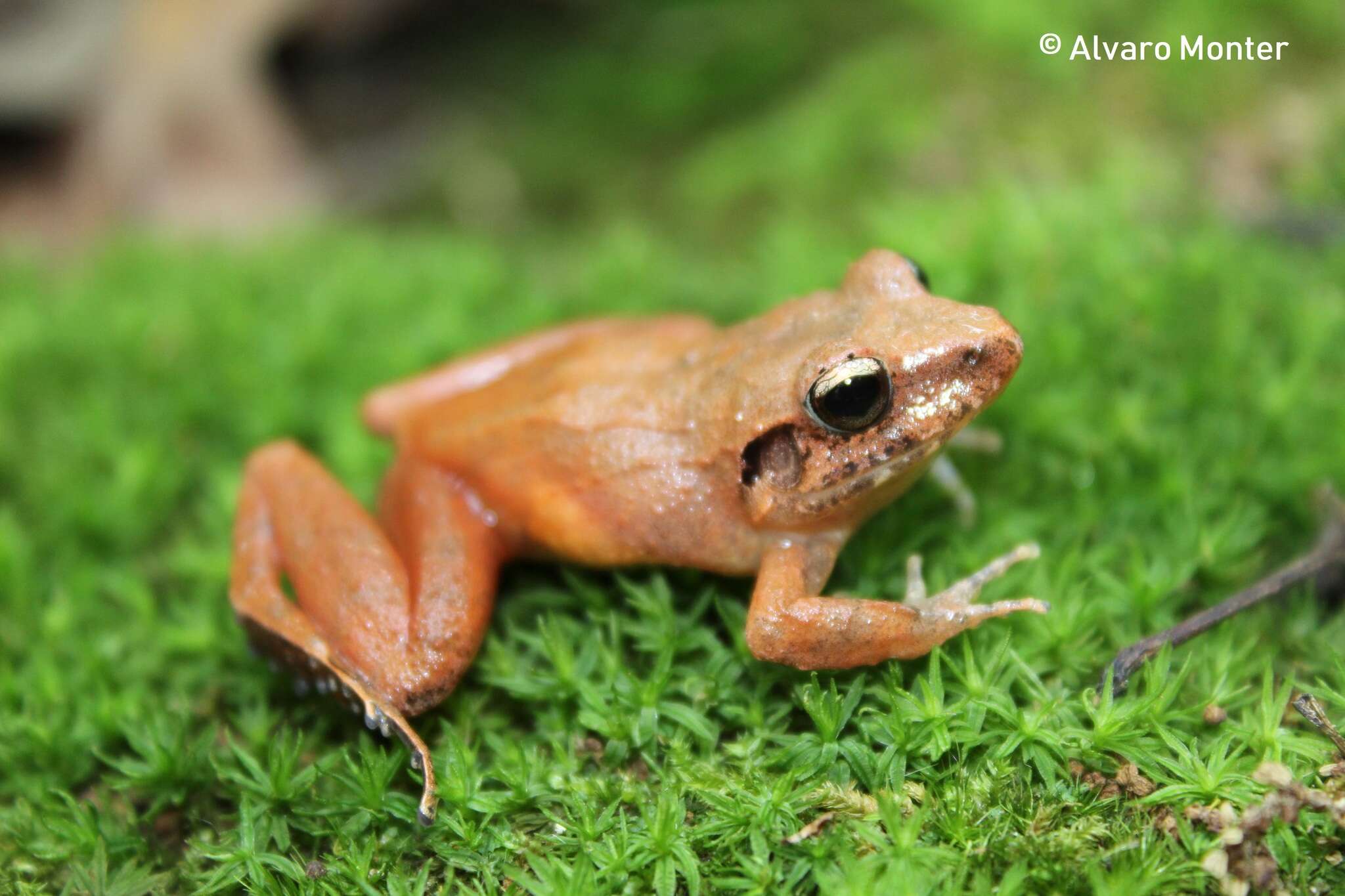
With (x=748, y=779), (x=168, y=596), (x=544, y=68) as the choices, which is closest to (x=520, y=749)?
(x=748, y=779)

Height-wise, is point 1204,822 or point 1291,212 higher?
point 1291,212

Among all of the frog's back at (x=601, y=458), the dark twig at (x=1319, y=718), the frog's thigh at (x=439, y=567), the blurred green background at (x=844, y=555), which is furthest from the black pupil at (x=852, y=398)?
the dark twig at (x=1319, y=718)

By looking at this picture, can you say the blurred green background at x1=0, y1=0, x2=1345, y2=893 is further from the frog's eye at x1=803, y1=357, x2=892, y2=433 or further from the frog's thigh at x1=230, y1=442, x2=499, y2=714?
the frog's eye at x1=803, y1=357, x2=892, y2=433

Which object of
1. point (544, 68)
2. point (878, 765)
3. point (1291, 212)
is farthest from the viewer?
point (544, 68)

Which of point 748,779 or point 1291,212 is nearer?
point 748,779

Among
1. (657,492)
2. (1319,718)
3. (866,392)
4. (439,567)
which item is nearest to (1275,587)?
(1319,718)

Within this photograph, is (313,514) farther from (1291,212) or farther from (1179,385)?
(1291,212)

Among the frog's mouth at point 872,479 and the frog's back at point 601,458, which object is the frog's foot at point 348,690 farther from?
the frog's mouth at point 872,479

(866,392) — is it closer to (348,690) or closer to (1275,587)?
(1275,587)
